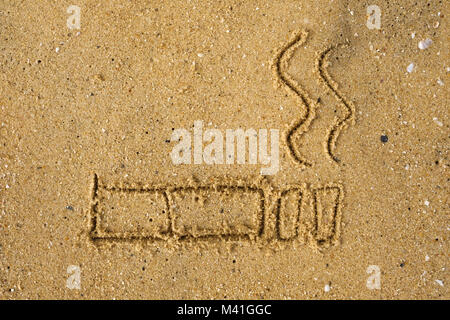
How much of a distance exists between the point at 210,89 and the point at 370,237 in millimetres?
1154

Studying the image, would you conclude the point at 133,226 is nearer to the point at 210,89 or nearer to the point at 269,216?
the point at 269,216

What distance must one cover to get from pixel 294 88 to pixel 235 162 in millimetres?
504

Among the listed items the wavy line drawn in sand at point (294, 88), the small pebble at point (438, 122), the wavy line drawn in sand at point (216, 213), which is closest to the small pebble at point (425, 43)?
the small pebble at point (438, 122)

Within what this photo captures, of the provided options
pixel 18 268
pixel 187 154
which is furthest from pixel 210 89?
pixel 18 268

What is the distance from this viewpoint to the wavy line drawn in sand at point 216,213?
6.10ft

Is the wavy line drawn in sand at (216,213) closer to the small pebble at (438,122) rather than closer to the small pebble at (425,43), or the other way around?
the small pebble at (438,122)

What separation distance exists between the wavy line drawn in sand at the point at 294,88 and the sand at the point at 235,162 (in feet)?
0.03

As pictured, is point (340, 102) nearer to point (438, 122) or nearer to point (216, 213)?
point (438, 122)

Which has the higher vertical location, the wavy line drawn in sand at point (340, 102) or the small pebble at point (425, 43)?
the small pebble at point (425, 43)

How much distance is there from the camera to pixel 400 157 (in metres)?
1.87

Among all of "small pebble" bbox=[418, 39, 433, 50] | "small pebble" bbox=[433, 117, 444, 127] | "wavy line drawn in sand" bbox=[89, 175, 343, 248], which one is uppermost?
"small pebble" bbox=[418, 39, 433, 50]

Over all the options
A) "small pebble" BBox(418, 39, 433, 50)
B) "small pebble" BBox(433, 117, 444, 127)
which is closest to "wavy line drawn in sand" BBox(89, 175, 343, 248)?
"small pebble" BBox(433, 117, 444, 127)

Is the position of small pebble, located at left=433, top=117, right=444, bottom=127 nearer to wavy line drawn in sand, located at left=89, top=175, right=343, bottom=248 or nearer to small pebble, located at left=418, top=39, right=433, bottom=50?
small pebble, located at left=418, top=39, right=433, bottom=50

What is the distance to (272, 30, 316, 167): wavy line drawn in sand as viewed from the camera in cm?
187
